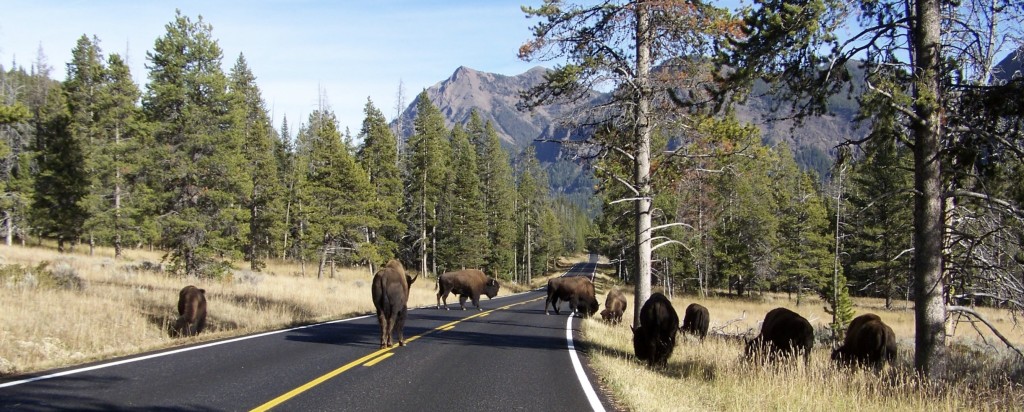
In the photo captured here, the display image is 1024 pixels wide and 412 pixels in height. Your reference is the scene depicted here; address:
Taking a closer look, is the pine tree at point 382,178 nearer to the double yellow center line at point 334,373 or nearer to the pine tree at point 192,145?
the pine tree at point 192,145

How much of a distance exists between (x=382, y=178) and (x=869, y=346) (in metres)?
42.3

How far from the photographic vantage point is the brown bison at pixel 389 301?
39.0 ft

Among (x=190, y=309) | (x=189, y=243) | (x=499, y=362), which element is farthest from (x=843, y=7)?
(x=189, y=243)

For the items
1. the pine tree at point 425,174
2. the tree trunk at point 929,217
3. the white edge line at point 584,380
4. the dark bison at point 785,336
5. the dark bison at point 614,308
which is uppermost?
the pine tree at point 425,174

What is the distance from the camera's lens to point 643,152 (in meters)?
14.1

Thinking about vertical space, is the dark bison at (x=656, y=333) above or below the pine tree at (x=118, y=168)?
below

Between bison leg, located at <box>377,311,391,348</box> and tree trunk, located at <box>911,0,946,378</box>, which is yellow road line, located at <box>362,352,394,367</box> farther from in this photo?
tree trunk, located at <box>911,0,946,378</box>

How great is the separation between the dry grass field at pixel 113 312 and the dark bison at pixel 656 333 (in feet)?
29.0

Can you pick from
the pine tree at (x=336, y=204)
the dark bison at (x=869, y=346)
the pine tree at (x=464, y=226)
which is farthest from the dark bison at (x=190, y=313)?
the pine tree at (x=464, y=226)

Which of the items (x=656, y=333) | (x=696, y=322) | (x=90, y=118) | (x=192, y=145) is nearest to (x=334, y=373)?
(x=656, y=333)

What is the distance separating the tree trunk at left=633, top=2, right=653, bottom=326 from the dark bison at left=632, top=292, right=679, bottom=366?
2398mm

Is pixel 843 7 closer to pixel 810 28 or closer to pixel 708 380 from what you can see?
pixel 810 28

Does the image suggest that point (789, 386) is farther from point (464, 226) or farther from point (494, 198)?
point (494, 198)

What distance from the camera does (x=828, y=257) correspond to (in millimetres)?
50625
